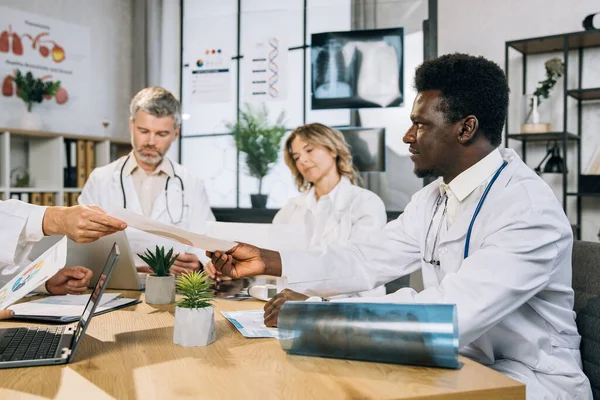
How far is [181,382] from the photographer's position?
3.04 ft

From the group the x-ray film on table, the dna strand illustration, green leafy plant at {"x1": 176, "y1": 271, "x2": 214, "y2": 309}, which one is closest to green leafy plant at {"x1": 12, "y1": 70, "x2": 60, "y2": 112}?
the dna strand illustration

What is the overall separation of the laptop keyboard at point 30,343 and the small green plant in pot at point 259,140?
302cm

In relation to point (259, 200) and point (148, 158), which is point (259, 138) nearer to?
point (259, 200)

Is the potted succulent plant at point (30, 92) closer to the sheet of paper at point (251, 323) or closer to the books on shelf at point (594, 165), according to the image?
the sheet of paper at point (251, 323)

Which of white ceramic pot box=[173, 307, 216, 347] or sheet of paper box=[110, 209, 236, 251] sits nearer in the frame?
white ceramic pot box=[173, 307, 216, 347]

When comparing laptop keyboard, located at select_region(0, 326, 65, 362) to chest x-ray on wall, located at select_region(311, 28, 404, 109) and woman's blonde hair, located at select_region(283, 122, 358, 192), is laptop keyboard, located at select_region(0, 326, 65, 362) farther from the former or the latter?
chest x-ray on wall, located at select_region(311, 28, 404, 109)

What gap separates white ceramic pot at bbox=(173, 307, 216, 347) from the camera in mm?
1145

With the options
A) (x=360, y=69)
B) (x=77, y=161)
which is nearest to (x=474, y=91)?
(x=360, y=69)

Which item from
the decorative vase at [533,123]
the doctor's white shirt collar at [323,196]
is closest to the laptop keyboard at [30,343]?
the doctor's white shirt collar at [323,196]

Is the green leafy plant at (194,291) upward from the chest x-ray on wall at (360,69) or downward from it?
downward

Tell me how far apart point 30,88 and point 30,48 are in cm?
42

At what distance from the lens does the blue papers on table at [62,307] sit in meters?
1.39

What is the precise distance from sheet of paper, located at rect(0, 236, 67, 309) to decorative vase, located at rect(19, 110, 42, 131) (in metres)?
3.46

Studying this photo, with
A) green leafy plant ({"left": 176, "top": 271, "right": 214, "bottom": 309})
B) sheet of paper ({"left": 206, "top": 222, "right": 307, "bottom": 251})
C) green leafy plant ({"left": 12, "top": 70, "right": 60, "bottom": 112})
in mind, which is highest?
green leafy plant ({"left": 12, "top": 70, "right": 60, "bottom": 112})
